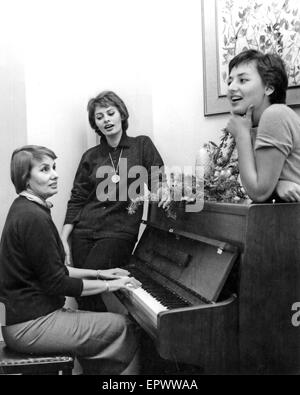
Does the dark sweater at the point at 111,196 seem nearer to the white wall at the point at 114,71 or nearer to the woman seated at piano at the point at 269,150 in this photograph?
the white wall at the point at 114,71

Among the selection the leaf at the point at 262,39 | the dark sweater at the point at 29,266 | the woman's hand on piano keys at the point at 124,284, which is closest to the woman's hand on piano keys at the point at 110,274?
the woman's hand on piano keys at the point at 124,284

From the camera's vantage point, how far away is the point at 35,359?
6.63ft

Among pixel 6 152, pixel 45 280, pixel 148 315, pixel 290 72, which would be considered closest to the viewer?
pixel 148 315

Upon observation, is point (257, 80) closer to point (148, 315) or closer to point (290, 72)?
point (290, 72)

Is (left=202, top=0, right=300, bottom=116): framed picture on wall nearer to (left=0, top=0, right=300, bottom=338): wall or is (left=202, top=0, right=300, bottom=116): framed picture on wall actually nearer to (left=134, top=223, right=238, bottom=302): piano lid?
(left=0, top=0, right=300, bottom=338): wall

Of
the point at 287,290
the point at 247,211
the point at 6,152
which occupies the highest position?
the point at 6,152

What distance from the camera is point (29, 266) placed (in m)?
2.13

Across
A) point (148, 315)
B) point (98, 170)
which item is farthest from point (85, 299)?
point (148, 315)

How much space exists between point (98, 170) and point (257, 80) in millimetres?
1327

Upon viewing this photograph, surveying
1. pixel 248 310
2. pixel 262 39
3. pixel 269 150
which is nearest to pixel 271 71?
pixel 269 150

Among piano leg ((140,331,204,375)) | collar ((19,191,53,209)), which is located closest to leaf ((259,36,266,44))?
collar ((19,191,53,209))

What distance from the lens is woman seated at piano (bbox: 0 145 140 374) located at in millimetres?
2102

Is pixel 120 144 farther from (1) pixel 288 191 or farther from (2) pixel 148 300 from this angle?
(1) pixel 288 191

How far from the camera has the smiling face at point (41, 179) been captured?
224 centimetres
